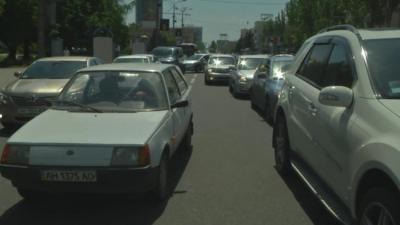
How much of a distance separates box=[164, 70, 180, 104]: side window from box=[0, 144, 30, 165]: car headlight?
216cm

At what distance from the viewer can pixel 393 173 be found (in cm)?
353

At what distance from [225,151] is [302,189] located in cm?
273

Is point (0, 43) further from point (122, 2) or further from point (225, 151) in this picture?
point (225, 151)

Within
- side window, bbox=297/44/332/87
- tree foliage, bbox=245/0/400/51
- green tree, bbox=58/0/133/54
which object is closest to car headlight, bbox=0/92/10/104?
side window, bbox=297/44/332/87

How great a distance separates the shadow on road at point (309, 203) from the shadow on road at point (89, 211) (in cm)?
131

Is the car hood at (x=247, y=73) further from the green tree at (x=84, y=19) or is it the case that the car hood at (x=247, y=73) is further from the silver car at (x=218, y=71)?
the green tree at (x=84, y=19)

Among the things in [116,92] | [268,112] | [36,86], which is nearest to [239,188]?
[116,92]

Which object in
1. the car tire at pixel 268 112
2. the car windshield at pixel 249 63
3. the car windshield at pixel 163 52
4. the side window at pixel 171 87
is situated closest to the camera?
the side window at pixel 171 87

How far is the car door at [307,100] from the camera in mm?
5613

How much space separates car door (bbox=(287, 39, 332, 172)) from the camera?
221 inches

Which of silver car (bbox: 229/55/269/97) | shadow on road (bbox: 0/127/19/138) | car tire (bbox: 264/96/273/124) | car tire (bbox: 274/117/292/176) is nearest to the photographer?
car tire (bbox: 274/117/292/176)

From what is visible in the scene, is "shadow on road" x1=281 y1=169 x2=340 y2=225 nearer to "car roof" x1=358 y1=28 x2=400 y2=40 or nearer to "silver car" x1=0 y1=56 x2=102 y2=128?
"car roof" x1=358 y1=28 x2=400 y2=40

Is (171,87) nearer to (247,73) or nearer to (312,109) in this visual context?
(312,109)

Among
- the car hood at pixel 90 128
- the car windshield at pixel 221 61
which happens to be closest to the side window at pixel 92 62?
the car hood at pixel 90 128
